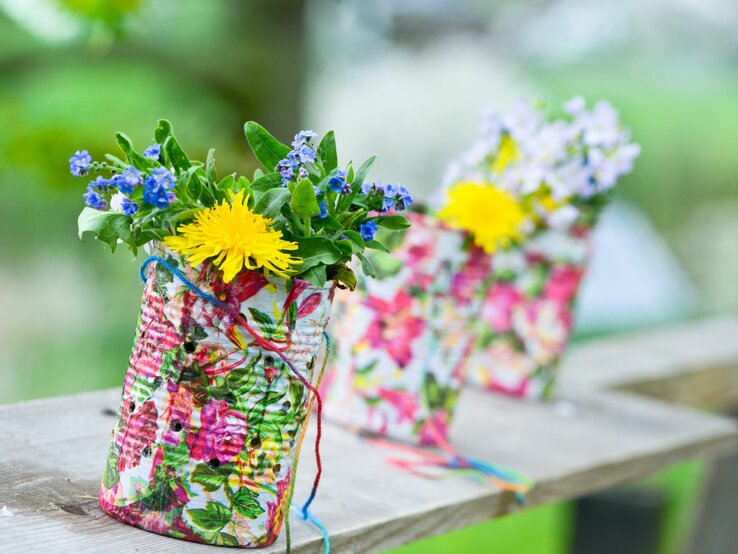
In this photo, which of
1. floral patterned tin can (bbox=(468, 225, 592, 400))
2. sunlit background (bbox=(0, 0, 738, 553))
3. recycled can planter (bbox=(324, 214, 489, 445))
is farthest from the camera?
sunlit background (bbox=(0, 0, 738, 553))

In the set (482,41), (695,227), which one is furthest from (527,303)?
(695,227)

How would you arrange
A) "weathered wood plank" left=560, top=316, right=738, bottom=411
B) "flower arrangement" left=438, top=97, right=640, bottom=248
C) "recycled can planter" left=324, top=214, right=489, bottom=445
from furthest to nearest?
"weathered wood plank" left=560, top=316, right=738, bottom=411 < "flower arrangement" left=438, top=97, right=640, bottom=248 < "recycled can planter" left=324, top=214, right=489, bottom=445

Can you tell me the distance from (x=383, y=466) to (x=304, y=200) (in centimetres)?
56

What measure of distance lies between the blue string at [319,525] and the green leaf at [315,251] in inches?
11.2

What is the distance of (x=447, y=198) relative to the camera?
1.49 m

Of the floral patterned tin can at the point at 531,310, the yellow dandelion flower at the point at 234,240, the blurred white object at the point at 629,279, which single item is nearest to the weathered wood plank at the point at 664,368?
the floral patterned tin can at the point at 531,310

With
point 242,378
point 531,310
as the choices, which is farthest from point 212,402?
point 531,310

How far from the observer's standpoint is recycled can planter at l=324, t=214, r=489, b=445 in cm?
141

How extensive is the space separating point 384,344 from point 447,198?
9.6 inches

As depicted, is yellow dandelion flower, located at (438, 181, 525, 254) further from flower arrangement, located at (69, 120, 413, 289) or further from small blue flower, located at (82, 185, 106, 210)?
small blue flower, located at (82, 185, 106, 210)

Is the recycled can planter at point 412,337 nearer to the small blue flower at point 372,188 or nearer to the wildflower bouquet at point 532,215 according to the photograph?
the wildflower bouquet at point 532,215

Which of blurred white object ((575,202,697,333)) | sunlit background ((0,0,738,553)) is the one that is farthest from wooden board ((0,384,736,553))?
blurred white object ((575,202,697,333))

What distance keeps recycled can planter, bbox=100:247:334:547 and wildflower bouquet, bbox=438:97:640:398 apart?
1.93 feet

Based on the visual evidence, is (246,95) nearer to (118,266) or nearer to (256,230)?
(118,266)
